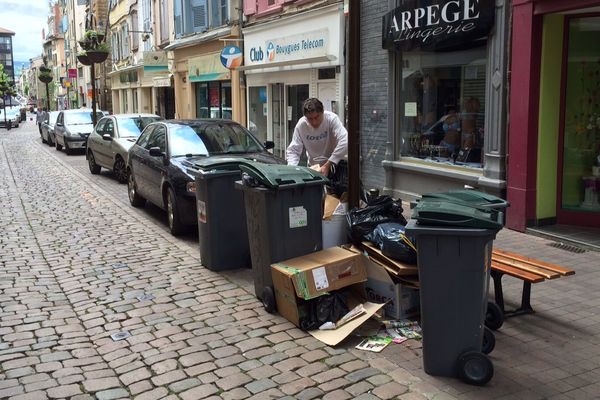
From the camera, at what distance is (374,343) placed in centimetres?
458

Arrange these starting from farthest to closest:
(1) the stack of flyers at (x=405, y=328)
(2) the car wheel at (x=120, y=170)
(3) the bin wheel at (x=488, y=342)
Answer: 1. (2) the car wheel at (x=120, y=170)
2. (1) the stack of flyers at (x=405, y=328)
3. (3) the bin wheel at (x=488, y=342)

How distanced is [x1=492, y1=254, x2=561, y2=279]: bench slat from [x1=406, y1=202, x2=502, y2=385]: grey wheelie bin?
3.34ft

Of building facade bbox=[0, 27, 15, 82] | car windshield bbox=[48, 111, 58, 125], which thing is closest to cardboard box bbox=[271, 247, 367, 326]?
car windshield bbox=[48, 111, 58, 125]

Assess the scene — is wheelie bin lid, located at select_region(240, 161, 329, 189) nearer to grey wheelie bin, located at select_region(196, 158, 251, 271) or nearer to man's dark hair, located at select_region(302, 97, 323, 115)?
grey wheelie bin, located at select_region(196, 158, 251, 271)

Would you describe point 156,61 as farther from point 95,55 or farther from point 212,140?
point 212,140

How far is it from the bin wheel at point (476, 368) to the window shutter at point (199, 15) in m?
18.3

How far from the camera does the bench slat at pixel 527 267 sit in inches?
187

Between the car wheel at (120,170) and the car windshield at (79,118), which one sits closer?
the car wheel at (120,170)

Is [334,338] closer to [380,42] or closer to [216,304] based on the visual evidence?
[216,304]

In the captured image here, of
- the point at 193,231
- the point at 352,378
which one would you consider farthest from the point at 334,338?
the point at 193,231

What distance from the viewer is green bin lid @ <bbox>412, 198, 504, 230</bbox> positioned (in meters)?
3.69

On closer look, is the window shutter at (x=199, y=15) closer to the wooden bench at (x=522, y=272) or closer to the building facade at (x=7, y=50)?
the wooden bench at (x=522, y=272)

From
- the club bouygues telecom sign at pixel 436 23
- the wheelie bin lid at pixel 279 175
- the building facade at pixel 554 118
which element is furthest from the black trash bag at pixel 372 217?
the club bouygues telecom sign at pixel 436 23

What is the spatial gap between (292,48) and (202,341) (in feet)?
37.2
